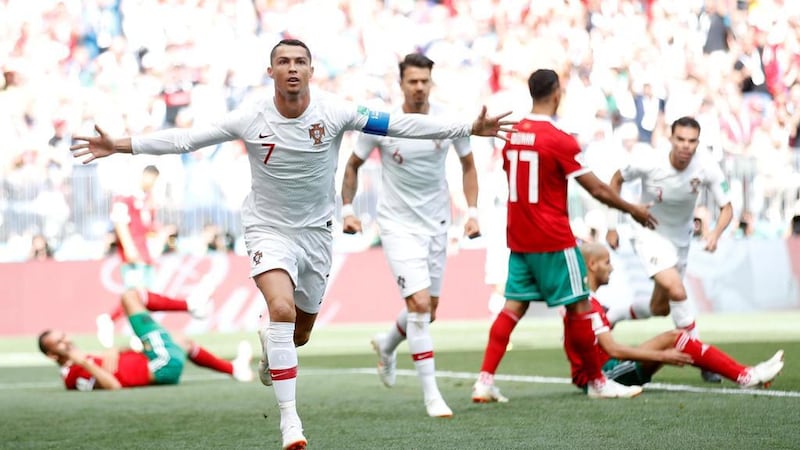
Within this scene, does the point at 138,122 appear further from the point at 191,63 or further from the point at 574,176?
the point at 574,176

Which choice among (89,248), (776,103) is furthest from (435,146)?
(776,103)

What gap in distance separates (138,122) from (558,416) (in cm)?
1458

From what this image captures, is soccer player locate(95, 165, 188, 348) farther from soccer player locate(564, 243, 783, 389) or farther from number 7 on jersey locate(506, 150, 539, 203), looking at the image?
soccer player locate(564, 243, 783, 389)

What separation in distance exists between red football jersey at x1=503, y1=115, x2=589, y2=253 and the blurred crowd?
33.3 ft

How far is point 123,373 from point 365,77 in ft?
37.2

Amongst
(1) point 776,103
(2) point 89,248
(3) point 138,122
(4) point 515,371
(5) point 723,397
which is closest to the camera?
(5) point 723,397

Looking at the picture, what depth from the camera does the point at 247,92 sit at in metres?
21.7

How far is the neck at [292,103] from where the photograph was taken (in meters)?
6.89

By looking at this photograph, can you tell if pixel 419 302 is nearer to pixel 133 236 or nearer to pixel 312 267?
Answer: pixel 312 267

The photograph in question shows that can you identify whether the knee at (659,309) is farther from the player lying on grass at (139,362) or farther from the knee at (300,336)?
the knee at (300,336)

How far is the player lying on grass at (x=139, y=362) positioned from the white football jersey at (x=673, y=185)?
11.8ft

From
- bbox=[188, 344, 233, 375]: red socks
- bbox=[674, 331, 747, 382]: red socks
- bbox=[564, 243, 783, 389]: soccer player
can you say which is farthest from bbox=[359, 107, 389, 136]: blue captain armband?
bbox=[188, 344, 233, 375]: red socks

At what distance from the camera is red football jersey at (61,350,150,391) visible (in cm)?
1123

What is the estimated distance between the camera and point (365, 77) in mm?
21938
